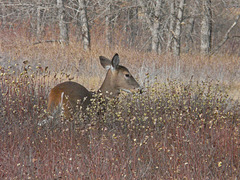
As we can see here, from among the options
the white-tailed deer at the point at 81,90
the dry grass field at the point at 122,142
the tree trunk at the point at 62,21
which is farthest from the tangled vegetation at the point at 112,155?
the tree trunk at the point at 62,21

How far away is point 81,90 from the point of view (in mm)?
5020

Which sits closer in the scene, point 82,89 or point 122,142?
point 122,142

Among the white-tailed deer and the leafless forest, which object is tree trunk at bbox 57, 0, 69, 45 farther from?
the white-tailed deer

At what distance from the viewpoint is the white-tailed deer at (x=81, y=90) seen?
4.84m

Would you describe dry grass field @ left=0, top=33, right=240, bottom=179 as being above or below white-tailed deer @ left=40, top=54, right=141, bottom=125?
below

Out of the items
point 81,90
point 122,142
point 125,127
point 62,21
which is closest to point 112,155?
point 122,142

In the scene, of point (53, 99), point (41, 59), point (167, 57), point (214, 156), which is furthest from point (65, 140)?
point (167, 57)

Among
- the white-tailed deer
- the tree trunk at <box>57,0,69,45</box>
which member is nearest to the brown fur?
the white-tailed deer

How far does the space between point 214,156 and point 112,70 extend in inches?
77.2

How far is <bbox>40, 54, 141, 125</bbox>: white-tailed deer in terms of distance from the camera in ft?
15.9

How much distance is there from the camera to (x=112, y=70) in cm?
549

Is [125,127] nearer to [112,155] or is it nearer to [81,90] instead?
[81,90]

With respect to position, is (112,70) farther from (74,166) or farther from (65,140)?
(74,166)

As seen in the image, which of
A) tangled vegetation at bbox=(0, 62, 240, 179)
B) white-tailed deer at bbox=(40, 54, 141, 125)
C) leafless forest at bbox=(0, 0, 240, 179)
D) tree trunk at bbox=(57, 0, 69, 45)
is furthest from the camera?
tree trunk at bbox=(57, 0, 69, 45)
